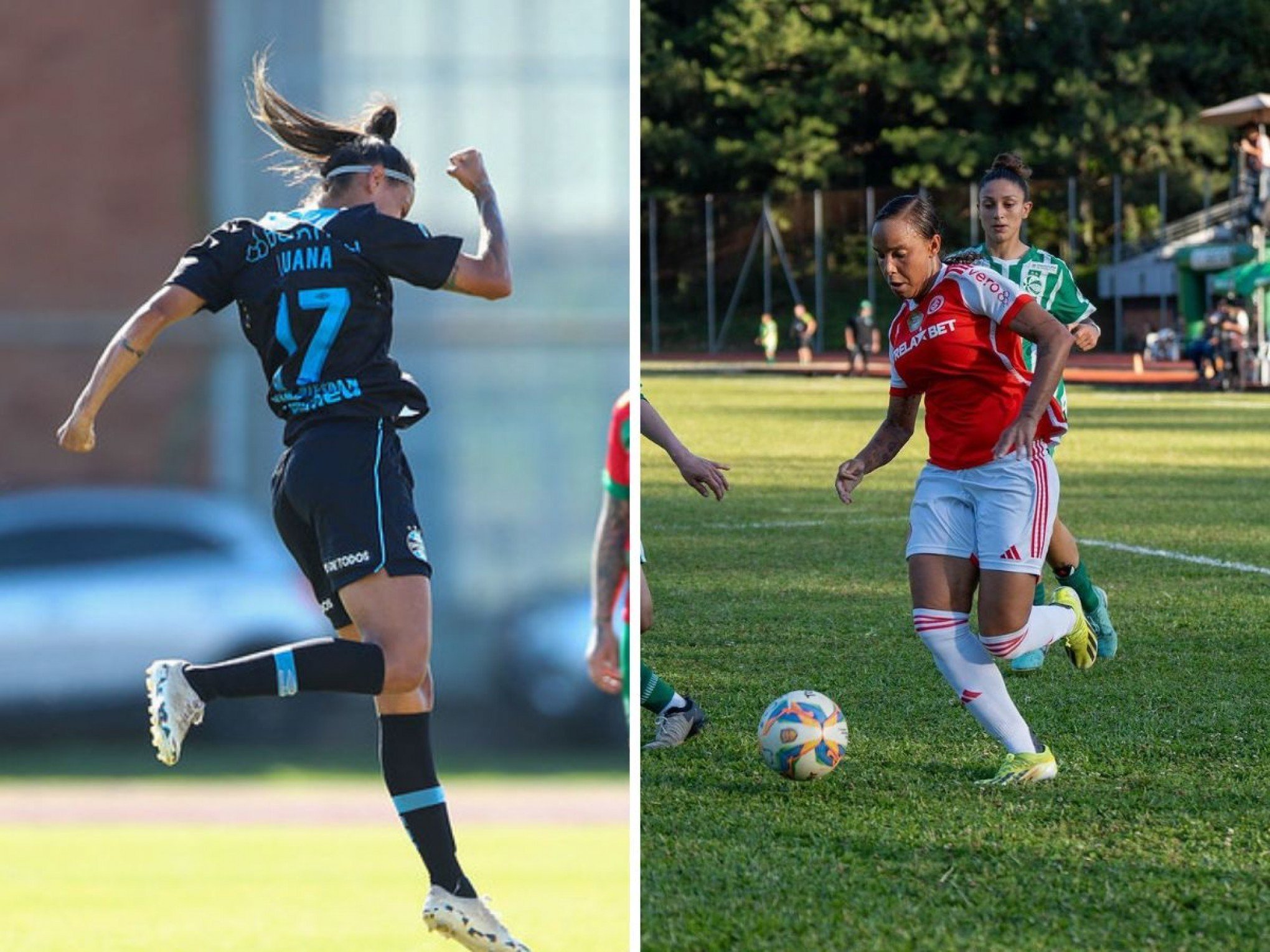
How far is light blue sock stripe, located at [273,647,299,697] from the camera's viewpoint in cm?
337

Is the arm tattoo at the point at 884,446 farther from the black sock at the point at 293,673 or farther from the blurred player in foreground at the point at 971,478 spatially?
the black sock at the point at 293,673

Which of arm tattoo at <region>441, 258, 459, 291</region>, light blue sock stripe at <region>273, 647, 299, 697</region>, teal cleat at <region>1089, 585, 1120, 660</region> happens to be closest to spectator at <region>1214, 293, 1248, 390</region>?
teal cleat at <region>1089, 585, 1120, 660</region>

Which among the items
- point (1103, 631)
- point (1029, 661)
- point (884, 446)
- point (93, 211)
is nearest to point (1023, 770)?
point (884, 446)

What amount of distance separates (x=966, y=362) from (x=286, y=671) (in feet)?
6.40

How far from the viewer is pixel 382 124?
373cm

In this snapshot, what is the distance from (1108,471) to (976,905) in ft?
33.6

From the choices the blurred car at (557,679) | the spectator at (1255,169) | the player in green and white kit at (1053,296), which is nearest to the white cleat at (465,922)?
the player in green and white kit at (1053,296)

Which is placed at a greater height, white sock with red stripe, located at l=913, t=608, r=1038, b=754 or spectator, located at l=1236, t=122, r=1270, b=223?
spectator, located at l=1236, t=122, r=1270, b=223

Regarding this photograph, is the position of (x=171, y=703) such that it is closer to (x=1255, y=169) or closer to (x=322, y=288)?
(x=322, y=288)

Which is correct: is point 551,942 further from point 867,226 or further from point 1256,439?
point 867,226

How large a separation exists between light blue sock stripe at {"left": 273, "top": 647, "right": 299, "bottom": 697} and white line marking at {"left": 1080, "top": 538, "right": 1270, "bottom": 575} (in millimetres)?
5850

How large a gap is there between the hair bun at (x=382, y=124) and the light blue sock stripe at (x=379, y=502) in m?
0.56

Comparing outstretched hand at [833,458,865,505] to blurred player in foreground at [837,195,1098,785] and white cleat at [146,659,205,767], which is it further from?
white cleat at [146,659,205,767]

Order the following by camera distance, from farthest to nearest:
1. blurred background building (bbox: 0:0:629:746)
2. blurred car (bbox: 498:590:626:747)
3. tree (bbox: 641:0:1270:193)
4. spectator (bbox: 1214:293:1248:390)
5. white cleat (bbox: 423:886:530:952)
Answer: tree (bbox: 641:0:1270:193), spectator (bbox: 1214:293:1248:390), blurred background building (bbox: 0:0:629:746), blurred car (bbox: 498:590:626:747), white cleat (bbox: 423:886:530:952)
